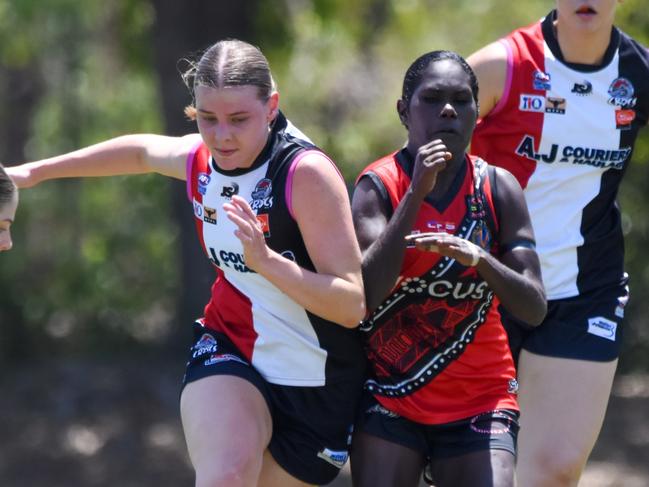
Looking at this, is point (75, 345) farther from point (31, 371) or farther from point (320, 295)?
point (320, 295)

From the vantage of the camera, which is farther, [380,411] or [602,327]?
[602,327]

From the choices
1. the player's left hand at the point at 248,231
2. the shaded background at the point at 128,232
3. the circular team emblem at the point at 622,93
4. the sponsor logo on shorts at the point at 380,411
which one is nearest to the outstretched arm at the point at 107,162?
the player's left hand at the point at 248,231

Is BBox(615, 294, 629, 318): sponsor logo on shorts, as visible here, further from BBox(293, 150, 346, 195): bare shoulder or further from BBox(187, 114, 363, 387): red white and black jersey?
BBox(293, 150, 346, 195): bare shoulder

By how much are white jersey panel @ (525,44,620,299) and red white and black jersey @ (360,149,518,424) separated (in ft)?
2.11

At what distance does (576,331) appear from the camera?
4.41 metres

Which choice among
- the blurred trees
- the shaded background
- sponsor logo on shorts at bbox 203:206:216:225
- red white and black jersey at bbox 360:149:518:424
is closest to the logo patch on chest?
sponsor logo on shorts at bbox 203:206:216:225

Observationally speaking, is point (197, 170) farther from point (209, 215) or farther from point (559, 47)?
point (559, 47)

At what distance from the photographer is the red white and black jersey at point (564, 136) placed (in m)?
4.41

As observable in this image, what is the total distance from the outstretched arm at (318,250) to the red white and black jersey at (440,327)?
0.62 feet

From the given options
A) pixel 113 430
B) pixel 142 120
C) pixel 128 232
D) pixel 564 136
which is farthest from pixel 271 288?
pixel 142 120

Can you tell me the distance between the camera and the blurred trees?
9.03m

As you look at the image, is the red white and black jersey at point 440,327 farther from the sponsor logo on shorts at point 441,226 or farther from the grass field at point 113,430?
the grass field at point 113,430

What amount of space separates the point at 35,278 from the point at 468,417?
6930 mm

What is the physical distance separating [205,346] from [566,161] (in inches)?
56.6
